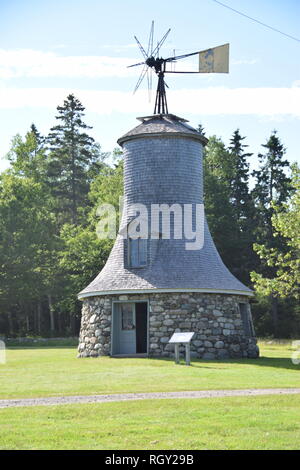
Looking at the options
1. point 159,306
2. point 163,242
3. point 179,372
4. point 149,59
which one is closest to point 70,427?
point 179,372

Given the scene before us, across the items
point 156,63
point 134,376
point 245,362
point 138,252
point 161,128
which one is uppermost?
point 156,63

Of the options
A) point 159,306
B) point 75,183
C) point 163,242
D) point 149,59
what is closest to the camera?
point 159,306

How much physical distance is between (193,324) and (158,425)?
48.4 ft

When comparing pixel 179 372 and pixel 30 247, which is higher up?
pixel 30 247

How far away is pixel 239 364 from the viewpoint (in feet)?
76.0

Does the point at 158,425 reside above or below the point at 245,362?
above

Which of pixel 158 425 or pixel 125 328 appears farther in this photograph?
pixel 125 328

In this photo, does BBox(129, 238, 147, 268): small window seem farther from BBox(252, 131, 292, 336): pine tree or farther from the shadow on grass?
BBox(252, 131, 292, 336): pine tree

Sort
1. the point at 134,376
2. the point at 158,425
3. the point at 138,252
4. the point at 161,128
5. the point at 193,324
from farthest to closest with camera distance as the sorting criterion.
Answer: the point at 161,128
the point at 138,252
the point at 193,324
the point at 134,376
the point at 158,425

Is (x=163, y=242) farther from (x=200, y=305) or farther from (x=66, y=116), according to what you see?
(x=66, y=116)

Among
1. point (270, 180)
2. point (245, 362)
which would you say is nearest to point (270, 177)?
point (270, 180)

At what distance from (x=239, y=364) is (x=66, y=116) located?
46.9 m

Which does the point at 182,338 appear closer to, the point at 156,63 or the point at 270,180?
the point at 156,63

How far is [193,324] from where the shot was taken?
83.8 ft
